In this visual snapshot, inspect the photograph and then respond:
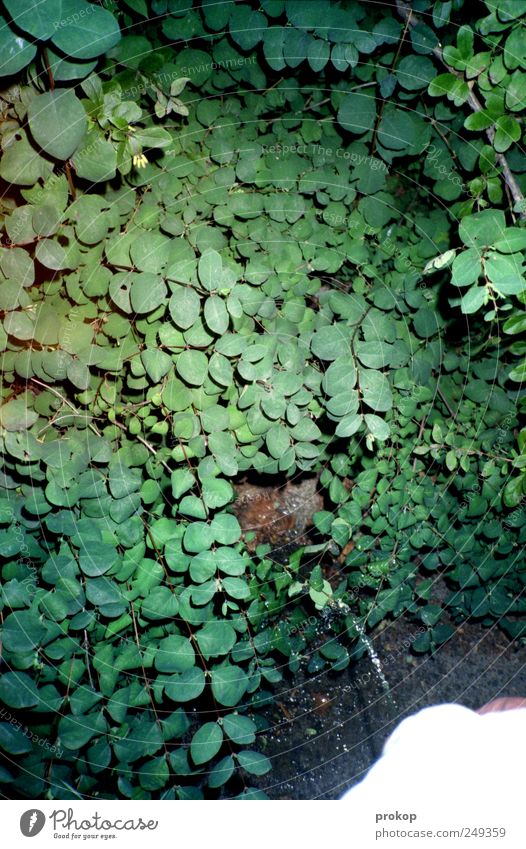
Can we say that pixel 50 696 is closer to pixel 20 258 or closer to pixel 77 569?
pixel 77 569

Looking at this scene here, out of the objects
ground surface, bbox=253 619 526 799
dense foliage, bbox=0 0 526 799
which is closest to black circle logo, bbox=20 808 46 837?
dense foliage, bbox=0 0 526 799

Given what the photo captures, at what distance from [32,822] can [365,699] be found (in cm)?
75

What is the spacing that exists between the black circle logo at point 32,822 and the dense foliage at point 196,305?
0.03 meters

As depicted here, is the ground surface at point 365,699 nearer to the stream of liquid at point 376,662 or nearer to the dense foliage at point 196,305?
the stream of liquid at point 376,662

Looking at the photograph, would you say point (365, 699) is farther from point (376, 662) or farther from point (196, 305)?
point (196, 305)

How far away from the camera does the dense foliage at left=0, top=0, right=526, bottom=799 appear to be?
701 millimetres

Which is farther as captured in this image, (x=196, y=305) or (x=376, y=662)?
(x=376, y=662)

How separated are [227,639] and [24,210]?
612mm

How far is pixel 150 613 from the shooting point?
2.60 ft

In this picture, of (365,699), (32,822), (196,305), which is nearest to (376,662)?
(365,699)

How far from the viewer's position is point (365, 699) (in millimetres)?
1205

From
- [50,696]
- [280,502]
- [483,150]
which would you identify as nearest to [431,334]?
[483,150]

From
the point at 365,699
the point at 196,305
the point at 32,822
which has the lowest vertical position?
the point at 365,699

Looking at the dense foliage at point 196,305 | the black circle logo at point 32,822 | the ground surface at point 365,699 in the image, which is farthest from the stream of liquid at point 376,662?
the black circle logo at point 32,822
